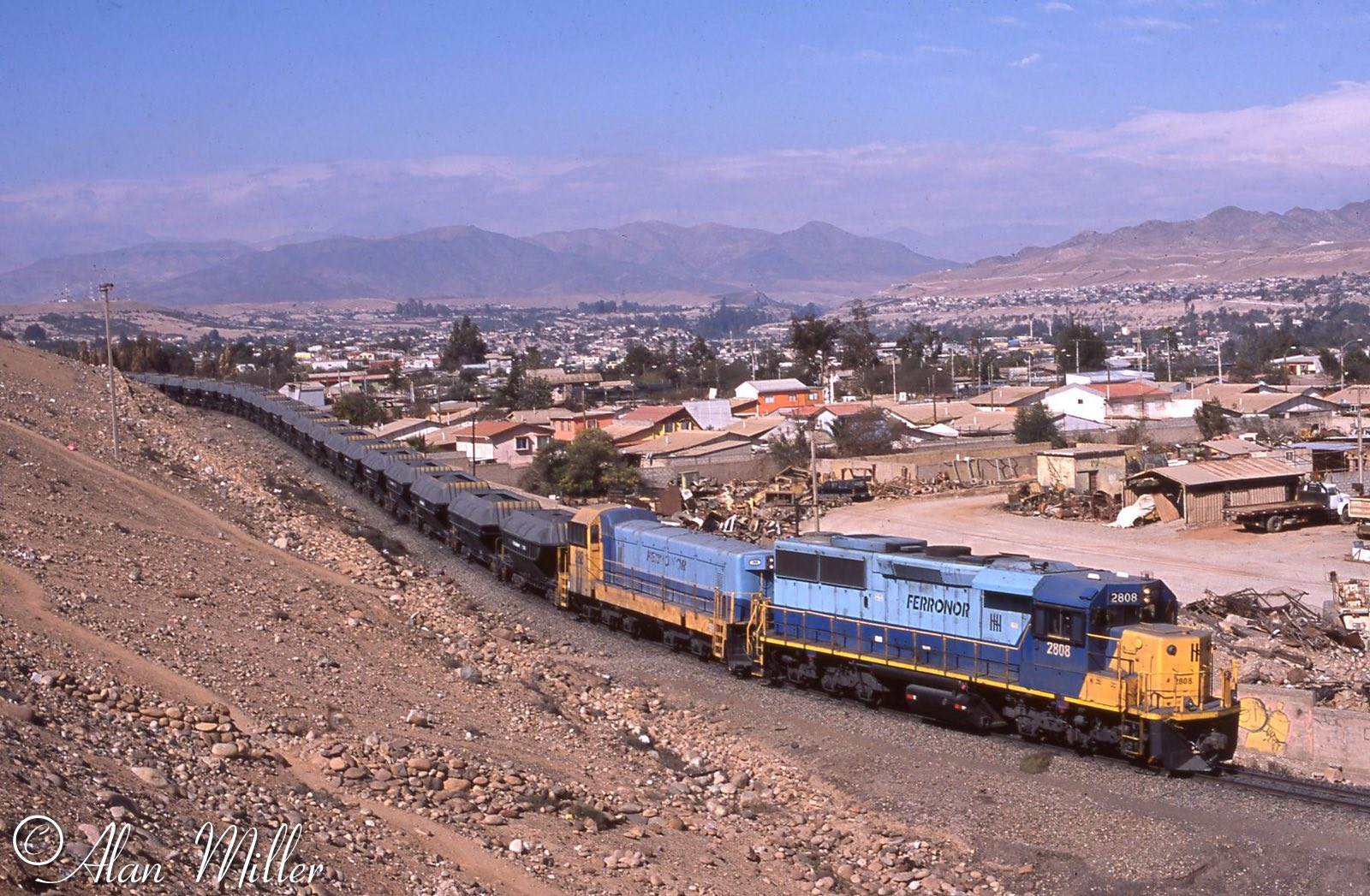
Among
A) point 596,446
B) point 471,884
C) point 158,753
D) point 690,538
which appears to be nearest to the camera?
point 471,884

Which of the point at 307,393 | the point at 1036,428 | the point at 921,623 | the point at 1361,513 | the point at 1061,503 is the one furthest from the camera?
the point at 307,393

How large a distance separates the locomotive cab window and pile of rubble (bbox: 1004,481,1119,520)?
3310 cm

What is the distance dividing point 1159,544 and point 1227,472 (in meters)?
5.63

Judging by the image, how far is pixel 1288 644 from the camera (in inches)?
1094

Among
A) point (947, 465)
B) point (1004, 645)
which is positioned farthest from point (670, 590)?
point (947, 465)

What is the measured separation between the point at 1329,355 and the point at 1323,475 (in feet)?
228

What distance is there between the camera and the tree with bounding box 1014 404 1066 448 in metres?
73.1

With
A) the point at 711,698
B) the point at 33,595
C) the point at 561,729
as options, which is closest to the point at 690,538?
the point at 711,698

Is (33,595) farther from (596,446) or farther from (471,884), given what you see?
(596,446)

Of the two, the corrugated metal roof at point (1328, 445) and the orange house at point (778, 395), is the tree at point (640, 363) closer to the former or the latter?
the orange house at point (778, 395)

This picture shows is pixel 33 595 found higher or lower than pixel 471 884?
higher

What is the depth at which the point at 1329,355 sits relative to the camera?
373 ft

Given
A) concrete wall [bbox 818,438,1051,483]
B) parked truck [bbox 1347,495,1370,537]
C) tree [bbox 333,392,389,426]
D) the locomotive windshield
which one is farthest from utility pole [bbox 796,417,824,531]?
tree [bbox 333,392,389,426]

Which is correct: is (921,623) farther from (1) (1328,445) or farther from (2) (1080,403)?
(2) (1080,403)
